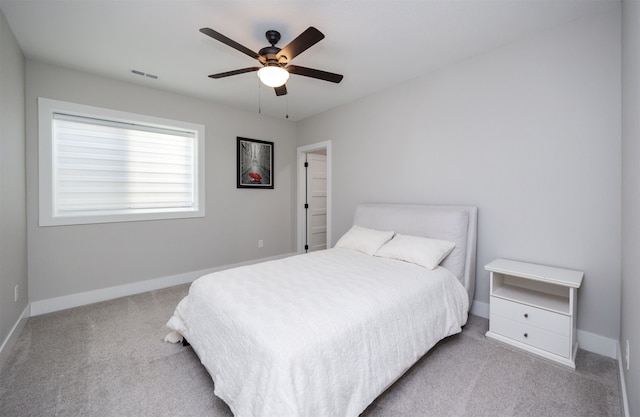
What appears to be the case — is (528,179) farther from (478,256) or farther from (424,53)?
(424,53)

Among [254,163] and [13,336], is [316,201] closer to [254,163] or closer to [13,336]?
[254,163]

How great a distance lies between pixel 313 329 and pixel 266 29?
2.34 m

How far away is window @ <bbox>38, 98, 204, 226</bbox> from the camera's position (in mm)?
2861

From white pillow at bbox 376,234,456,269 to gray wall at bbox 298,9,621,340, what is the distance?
515 mm

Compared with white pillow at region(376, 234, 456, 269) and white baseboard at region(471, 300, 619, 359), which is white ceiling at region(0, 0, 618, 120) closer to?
white pillow at region(376, 234, 456, 269)

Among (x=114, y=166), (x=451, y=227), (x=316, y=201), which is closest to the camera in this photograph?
(x=451, y=227)

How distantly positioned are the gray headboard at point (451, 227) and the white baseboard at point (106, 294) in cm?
297

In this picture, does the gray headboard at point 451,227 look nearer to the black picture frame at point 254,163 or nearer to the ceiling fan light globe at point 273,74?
the ceiling fan light globe at point 273,74

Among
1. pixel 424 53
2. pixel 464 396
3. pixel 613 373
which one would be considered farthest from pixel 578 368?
pixel 424 53

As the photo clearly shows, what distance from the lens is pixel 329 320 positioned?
1.41m

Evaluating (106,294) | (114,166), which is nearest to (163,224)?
(114,166)

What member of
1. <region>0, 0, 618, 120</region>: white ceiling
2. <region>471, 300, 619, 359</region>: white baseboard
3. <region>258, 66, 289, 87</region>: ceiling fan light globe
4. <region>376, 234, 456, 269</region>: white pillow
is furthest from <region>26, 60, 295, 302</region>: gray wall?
<region>471, 300, 619, 359</region>: white baseboard

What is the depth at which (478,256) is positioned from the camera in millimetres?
2703

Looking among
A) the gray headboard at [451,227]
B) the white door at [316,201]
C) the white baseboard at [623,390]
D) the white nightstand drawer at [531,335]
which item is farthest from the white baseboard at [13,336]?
the white baseboard at [623,390]
